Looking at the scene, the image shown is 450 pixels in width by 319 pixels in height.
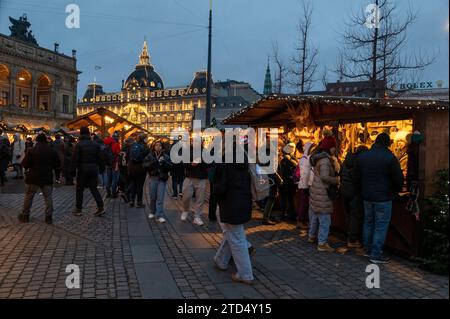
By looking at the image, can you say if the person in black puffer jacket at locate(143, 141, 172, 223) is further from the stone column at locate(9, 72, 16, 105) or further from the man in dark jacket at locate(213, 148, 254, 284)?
the stone column at locate(9, 72, 16, 105)

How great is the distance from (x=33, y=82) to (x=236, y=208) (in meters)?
70.6

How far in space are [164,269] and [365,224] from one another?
3297mm

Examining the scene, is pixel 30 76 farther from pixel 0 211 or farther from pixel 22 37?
pixel 0 211

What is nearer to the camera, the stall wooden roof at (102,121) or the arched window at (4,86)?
the stall wooden roof at (102,121)

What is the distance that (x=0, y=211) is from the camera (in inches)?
395

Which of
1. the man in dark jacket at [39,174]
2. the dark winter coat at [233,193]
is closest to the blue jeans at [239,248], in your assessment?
the dark winter coat at [233,193]

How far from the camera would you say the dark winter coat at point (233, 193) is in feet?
17.6

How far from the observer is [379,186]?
20.8ft

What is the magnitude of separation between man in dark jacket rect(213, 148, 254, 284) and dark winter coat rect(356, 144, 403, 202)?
211 centimetres

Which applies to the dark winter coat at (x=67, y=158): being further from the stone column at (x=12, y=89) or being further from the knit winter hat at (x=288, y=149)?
the stone column at (x=12, y=89)

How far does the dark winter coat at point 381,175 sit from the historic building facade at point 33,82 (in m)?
58.1

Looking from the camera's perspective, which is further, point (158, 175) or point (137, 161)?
point (137, 161)

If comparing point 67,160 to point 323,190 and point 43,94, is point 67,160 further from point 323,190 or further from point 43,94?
point 43,94

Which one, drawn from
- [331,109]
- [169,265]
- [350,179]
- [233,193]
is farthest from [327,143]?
[169,265]
